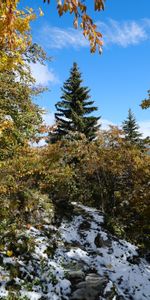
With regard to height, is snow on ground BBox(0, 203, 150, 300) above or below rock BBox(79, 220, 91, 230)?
below

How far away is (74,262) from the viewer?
9492 mm

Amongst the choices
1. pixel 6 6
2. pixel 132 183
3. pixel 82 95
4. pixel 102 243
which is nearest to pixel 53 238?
pixel 102 243

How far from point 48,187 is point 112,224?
10.2ft

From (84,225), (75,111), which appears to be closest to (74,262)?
(84,225)

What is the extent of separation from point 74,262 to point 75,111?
59.2 feet

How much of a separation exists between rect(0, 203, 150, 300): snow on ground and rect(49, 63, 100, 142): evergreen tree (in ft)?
42.6

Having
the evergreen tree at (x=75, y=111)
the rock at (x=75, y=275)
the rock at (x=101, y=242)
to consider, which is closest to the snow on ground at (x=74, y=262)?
the rock at (x=101, y=242)

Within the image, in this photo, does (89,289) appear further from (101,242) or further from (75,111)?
(75,111)

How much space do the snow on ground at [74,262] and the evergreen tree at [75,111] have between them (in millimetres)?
12977

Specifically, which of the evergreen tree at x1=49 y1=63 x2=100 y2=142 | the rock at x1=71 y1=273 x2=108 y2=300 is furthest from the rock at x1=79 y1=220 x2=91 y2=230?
the evergreen tree at x1=49 y1=63 x2=100 y2=142

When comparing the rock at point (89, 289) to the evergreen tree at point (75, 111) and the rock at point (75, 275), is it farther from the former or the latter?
the evergreen tree at point (75, 111)

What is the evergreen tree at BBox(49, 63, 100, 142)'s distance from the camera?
25.0 meters

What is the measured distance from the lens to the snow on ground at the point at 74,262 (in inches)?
313

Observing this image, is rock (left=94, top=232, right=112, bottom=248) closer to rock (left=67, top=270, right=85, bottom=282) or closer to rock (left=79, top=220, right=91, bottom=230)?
rock (left=79, top=220, right=91, bottom=230)
